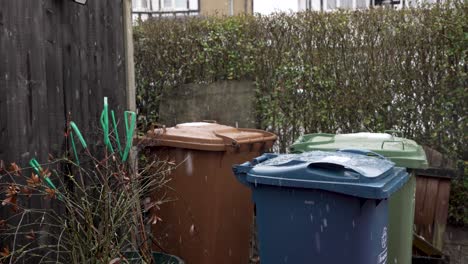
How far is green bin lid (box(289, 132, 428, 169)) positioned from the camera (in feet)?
13.3

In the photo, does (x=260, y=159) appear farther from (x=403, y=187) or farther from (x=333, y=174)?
(x=403, y=187)

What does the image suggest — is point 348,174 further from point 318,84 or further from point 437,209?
point 318,84

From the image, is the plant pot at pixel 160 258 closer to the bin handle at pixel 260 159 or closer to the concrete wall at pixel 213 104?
the bin handle at pixel 260 159

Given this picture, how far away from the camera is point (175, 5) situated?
15.2 meters

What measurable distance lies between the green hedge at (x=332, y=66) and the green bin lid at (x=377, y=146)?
2.08 m

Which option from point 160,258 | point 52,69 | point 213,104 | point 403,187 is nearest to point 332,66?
point 213,104

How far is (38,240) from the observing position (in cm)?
346

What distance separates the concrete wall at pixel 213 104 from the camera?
7.08 m

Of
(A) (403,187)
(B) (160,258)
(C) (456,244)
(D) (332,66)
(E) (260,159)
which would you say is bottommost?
(C) (456,244)

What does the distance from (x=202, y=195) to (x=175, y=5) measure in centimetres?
1166

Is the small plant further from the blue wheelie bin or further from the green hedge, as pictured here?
the green hedge

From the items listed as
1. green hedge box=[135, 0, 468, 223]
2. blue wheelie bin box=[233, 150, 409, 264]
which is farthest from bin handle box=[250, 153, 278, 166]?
green hedge box=[135, 0, 468, 223]


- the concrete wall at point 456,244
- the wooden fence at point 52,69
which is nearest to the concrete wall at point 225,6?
the concrete wall at point 456,244

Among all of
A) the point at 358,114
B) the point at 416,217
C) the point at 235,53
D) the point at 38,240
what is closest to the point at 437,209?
the point at 416,217
